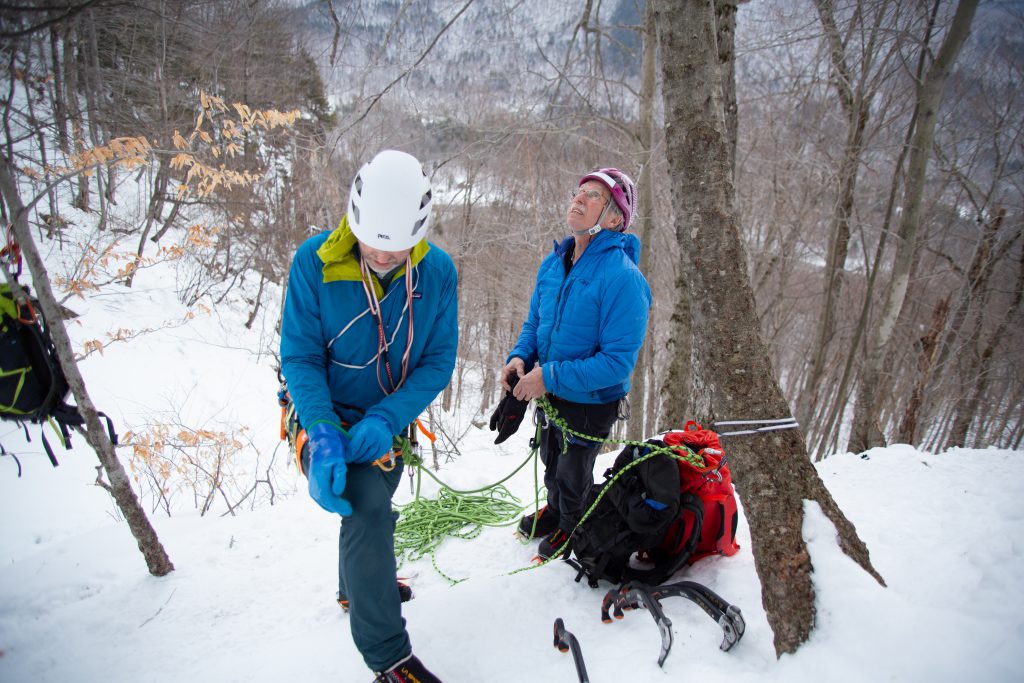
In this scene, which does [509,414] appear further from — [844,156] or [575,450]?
[844,156]

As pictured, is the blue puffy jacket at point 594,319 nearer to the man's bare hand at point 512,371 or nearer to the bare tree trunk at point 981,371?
the man's bare hand at point 512,371

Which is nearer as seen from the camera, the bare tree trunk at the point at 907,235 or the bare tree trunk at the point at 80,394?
the bare tree trunk at the point at 80,394

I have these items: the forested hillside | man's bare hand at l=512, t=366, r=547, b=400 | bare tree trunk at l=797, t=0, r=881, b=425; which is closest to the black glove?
man's bare hand at l=512, t=366, r=547, b=400

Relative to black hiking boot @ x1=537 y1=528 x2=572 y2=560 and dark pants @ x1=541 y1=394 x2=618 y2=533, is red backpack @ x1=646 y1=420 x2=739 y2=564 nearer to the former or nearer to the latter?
dark pants @ x1=541 y1=394 x2=618 y2=533

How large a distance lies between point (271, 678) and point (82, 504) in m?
6.30

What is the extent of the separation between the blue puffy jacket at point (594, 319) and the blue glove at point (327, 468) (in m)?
0.97

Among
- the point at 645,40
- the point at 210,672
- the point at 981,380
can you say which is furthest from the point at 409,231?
the point at 981,380

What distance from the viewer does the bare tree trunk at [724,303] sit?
174cm

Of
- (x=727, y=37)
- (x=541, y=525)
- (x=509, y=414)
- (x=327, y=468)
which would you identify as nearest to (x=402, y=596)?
(x=541, y=525)

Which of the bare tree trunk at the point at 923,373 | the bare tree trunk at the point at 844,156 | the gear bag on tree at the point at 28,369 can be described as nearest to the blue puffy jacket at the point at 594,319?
the gear bag on tree at the point at 28,369

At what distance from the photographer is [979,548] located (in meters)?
1.93

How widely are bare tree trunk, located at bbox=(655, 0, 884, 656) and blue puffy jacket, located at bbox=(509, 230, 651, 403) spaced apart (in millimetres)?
331

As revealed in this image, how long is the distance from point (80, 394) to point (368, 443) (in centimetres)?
206

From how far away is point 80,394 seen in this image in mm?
2553
